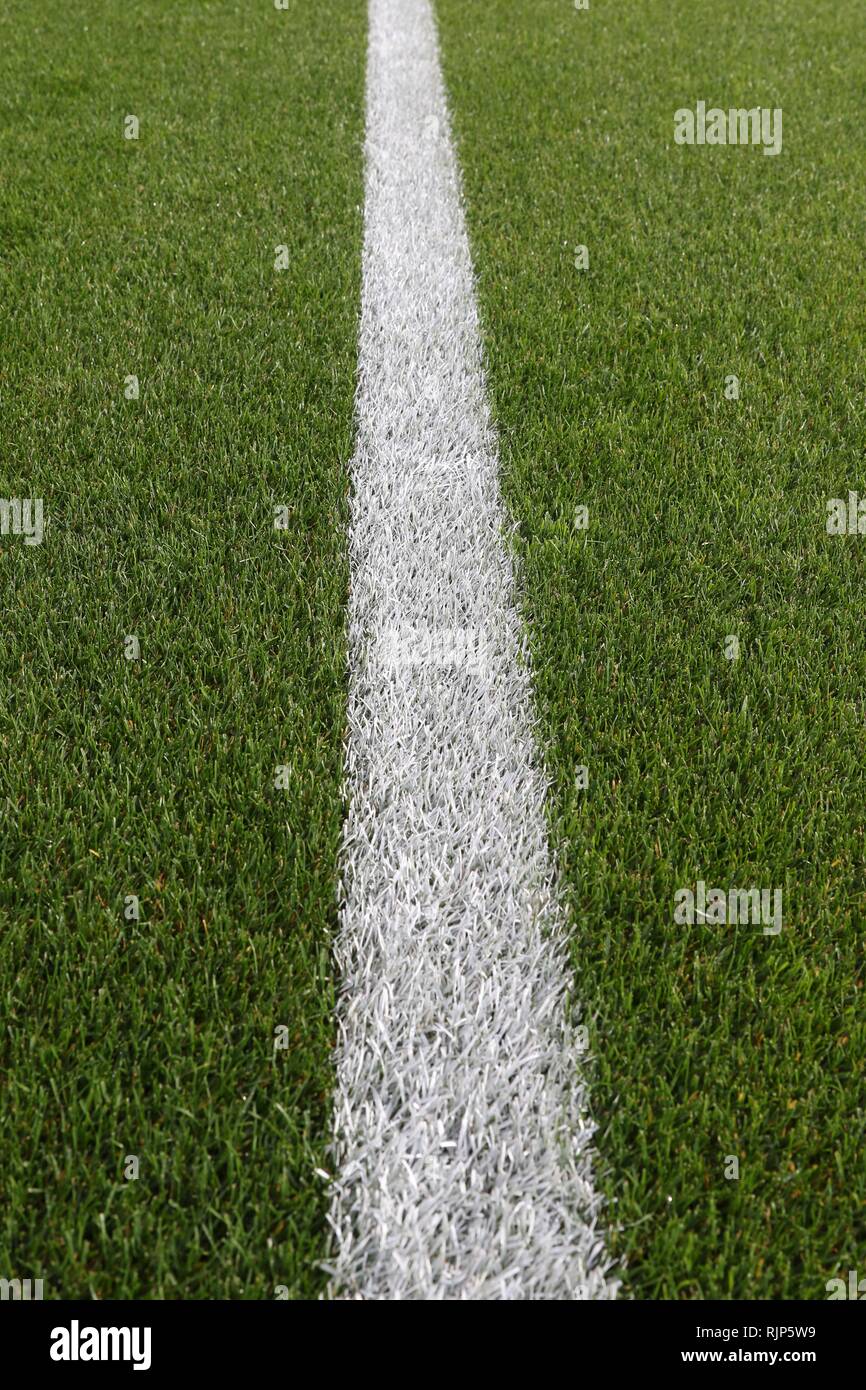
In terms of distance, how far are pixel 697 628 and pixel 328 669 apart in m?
0.68

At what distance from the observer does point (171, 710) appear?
1.69 metres

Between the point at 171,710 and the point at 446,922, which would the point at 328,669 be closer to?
the point at 171,710

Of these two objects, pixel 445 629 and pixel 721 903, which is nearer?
pixel 721 903

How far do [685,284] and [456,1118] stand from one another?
2567 mm

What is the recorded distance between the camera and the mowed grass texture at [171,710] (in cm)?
113

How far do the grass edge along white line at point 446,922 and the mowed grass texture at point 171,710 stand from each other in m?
0.05

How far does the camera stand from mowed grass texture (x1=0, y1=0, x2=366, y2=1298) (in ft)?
3.71

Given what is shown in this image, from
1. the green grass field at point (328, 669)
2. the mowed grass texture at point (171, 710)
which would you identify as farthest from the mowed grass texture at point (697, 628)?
the mowed grass texture at point (171, 710)

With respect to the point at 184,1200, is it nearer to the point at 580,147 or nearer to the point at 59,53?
the point at 580,147

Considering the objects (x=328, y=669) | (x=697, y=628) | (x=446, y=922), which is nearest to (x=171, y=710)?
(x=328, y=669)

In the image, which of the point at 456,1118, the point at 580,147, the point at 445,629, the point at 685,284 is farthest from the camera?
the point at 580,147

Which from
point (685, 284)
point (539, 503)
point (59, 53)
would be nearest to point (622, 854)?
point (539, 503)

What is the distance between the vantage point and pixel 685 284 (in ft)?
9.82
